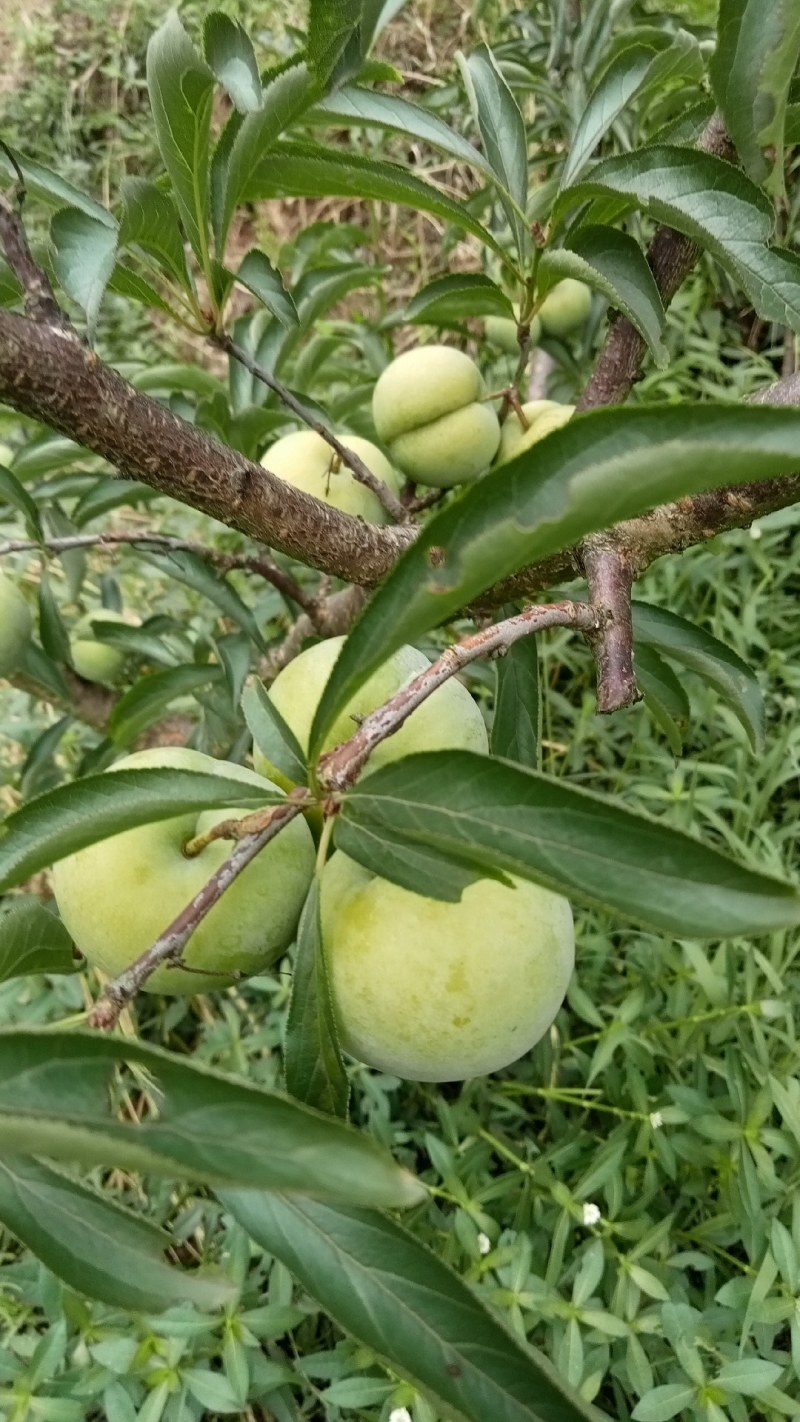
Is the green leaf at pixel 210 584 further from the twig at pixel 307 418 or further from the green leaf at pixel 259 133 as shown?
the green leaf at pixel 259 133

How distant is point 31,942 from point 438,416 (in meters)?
0.82

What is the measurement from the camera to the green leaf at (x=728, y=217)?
68cm

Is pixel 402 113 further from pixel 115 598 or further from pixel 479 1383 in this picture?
pixel 115 598

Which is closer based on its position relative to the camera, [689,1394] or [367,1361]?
[689,1394]

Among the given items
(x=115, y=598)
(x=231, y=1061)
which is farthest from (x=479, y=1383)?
(x=115, y=598)

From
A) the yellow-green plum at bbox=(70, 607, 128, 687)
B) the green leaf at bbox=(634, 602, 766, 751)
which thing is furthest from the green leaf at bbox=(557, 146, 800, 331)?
the yellow-green plum at bbox=(70, 607, 128, 687)

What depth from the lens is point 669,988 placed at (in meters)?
1.49

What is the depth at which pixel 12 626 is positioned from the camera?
56.3 inches

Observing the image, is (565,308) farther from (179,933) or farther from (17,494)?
(179,933)

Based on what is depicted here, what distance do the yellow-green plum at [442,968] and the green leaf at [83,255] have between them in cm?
45

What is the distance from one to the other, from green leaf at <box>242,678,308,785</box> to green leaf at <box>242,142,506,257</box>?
1.49 feet

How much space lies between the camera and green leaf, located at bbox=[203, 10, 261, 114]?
690mm

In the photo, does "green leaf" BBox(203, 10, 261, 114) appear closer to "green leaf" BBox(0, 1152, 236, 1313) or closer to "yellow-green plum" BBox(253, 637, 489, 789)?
"yellow-green plum" BBox(253, 637, 489, 789)

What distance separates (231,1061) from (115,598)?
868mm
